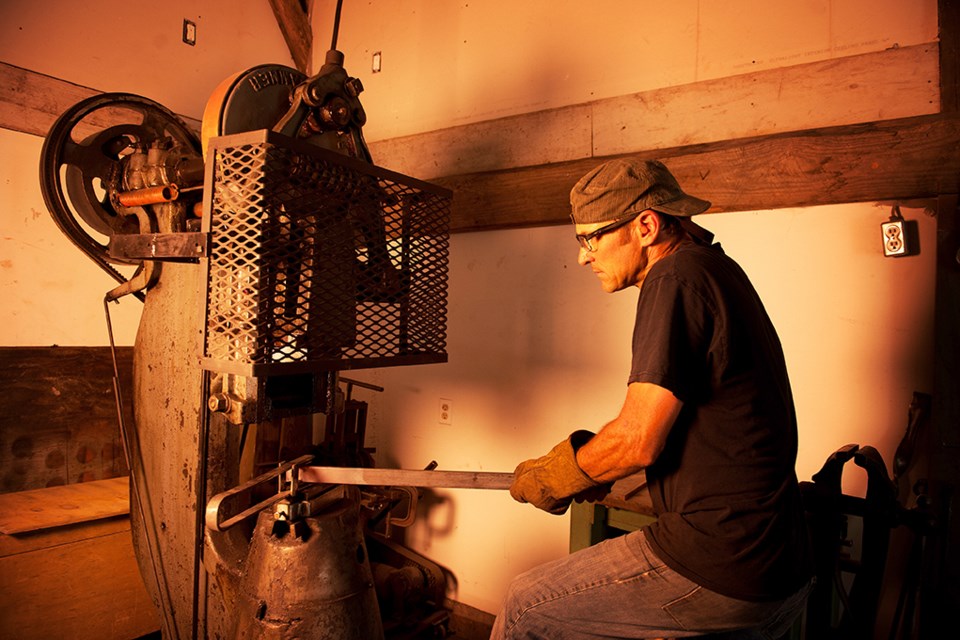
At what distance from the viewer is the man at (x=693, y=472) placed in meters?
1.09

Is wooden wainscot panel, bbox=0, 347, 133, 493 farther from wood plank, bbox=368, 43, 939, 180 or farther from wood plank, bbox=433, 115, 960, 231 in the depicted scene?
wood plank, bbox=433, 115, 960, 231

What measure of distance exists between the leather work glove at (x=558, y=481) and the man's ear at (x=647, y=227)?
439 mm

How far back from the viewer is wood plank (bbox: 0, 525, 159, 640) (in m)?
2.00

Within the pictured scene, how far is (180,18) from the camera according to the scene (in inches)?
109

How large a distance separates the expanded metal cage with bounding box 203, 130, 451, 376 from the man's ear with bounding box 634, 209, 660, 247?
2.10ft

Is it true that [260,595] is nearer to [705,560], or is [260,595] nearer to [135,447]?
[135,447]

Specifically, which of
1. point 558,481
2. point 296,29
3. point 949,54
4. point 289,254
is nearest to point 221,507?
point 289,254

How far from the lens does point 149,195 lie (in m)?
1.74

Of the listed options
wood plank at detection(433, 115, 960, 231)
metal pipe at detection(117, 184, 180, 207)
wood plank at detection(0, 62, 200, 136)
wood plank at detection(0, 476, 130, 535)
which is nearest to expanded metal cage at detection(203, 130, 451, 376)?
Result: metal pipe at detection(117, 184, 180, 207)

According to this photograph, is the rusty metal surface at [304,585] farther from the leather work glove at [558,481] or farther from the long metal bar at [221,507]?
the leather work glove at [558,481]

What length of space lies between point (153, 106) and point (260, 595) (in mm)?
1489

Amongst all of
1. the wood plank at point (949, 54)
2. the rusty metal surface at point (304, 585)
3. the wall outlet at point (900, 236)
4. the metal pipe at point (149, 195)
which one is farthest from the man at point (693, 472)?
the metal pipe at point (149, 195)

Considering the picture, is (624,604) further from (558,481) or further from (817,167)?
(817,167)

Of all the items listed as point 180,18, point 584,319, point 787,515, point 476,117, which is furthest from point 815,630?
point 180,18
